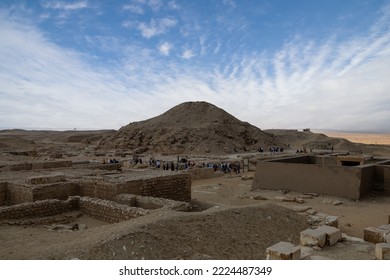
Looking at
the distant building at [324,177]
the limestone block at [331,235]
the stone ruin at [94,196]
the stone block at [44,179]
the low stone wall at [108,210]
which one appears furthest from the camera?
the distant building at [324,177]

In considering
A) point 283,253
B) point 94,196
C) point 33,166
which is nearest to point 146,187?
point 94,196

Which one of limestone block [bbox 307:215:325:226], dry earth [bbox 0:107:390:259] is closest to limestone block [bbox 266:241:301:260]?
dry earth [bbox 0:107:390:259]

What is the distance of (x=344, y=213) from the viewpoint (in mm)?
12055

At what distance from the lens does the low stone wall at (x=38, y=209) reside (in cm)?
912

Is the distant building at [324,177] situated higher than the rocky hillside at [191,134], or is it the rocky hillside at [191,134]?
the rocky hillside at [191,134]

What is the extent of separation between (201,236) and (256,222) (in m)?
2.02

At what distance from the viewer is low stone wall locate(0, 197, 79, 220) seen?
912cm

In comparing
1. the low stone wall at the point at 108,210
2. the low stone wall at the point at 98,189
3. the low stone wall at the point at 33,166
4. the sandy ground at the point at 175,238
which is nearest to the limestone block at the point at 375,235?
the sandy ground at the point at 175,238

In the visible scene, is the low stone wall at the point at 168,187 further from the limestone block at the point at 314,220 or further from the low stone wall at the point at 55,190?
the limestone block at the point at 314,220

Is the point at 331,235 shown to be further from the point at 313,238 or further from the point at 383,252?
the point at 383,252

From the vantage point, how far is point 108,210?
9398 millimetres

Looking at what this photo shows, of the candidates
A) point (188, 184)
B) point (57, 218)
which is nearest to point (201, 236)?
point (57, 218)

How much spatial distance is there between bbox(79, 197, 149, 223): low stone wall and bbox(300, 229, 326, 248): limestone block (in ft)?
12.1

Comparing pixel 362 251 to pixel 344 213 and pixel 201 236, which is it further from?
pixel 344 213
